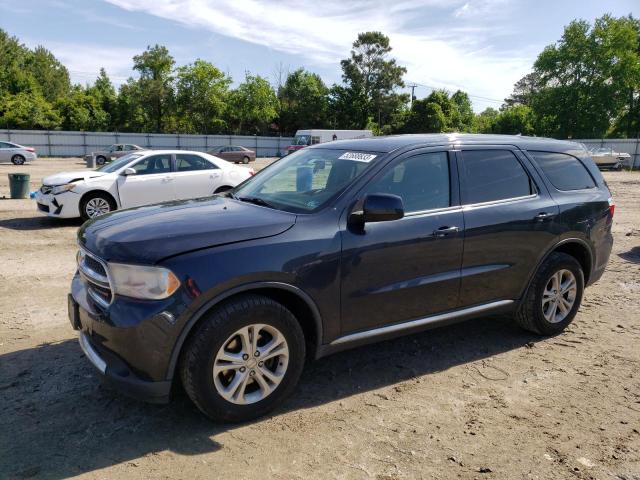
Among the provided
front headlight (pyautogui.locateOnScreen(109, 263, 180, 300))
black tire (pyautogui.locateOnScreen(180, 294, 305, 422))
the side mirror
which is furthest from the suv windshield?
front headlight (pyautogui.locateOnScreen(109, 263, 180, 300))

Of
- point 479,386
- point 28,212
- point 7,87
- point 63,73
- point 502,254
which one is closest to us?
point 479,386

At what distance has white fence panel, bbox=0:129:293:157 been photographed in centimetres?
4288

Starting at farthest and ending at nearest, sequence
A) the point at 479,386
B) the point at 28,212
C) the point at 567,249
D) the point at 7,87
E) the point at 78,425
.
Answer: the point at 7,87 → the point at 28,212 → the point at 567,249 → the point at 479,386 → the point at 78,425

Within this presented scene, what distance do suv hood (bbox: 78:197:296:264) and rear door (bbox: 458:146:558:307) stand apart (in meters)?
1.60

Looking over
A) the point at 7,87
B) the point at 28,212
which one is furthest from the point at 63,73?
the point at 28,212

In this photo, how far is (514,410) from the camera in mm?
3506

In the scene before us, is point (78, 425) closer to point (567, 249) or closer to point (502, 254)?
point (502, 254)

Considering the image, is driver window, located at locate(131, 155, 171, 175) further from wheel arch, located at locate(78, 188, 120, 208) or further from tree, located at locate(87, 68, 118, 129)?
tree, located at locate(87, 68, 118, 129)

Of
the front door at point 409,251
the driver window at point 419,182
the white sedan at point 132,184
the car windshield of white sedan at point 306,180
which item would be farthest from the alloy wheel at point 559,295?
the white sedan at point 132,184

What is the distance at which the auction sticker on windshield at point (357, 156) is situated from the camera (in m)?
3.88

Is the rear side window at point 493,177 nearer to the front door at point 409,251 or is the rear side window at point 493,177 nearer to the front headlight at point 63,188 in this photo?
the front door at point 409,251

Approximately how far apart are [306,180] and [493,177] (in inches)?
64.6

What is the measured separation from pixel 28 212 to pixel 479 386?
Answer: 37.1 ft

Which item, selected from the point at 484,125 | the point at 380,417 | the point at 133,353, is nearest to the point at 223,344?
the point at 133,353
